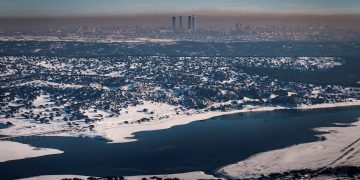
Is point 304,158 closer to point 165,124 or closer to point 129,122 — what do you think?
point 165,124

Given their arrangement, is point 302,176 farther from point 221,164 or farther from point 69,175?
point 69,175

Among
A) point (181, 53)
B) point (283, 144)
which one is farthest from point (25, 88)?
point (181, 53)

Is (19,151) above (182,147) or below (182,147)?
above

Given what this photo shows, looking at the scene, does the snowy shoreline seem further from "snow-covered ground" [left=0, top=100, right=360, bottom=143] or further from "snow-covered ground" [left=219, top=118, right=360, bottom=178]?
"snow-covered ground" [left=219, top=118, right=360, bottom=178]

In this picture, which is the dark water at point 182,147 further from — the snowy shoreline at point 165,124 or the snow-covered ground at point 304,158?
the snow-covered ground at point 304,158

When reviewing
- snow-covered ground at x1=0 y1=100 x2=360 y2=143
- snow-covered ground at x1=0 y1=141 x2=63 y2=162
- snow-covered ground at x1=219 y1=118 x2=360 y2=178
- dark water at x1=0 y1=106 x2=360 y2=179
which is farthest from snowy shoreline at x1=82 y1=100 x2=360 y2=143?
snow-covered ground at x1=219 y1=118 x2=360 y2=178

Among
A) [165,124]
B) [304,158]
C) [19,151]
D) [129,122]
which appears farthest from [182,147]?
[19,151]
